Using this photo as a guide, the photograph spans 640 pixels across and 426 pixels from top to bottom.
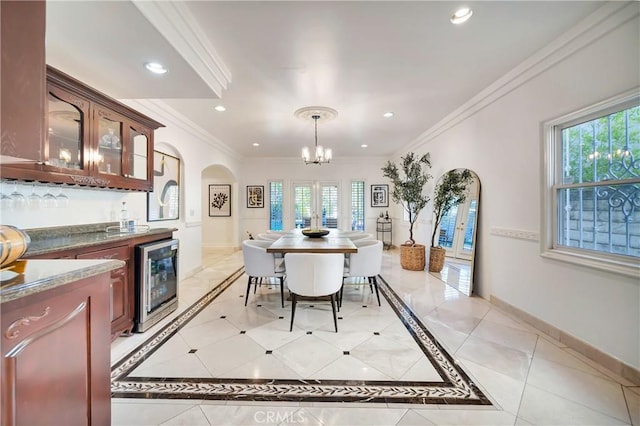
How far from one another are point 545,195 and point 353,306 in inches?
97.3

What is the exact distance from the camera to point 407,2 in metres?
1.86

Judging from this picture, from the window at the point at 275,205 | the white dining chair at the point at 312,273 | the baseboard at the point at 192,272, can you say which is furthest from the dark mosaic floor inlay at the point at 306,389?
the window at the point at 275,205

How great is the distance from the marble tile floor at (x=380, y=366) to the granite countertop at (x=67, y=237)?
1.02 m

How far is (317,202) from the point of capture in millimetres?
7910

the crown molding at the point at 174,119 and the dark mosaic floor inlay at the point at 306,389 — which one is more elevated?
the crown molding at the point at 174,119

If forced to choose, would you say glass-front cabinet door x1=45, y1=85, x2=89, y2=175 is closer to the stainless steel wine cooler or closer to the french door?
the stainless steel wine cooler

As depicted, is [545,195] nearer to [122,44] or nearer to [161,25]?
[161,25]

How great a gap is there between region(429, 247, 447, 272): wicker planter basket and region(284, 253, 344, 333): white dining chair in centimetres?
285

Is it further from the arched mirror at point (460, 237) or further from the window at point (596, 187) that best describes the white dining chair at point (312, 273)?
the arched mirror at point (460, 237)

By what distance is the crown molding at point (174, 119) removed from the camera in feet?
11.0

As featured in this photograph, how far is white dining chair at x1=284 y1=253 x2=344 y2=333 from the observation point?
259cm

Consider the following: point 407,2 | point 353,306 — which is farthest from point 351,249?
point 407,2
